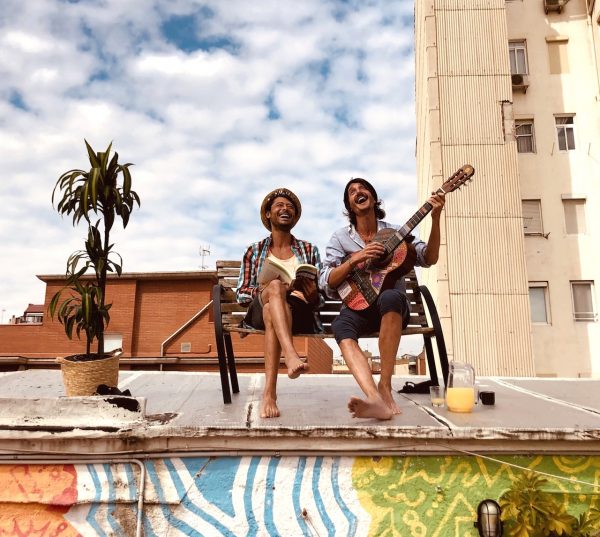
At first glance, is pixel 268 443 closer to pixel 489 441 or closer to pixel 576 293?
pixel 489 441

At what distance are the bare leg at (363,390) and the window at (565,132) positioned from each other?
15687 millimetres

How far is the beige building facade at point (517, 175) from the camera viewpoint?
13.7m

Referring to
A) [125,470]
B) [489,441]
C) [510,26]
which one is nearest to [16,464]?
[125,470]

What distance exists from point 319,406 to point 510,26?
17.4m

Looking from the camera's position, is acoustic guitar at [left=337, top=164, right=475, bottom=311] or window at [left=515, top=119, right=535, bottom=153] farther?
window at [left=515, top=119, right=535, bottom=153]

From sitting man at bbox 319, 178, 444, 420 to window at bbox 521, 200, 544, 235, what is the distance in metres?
13.4

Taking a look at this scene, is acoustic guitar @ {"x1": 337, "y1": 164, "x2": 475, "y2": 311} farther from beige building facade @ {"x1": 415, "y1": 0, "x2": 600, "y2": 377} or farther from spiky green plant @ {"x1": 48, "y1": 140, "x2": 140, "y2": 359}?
beige building facade @ {"x1": 415, "y1": 0, "x2": 600, "y2": 377}

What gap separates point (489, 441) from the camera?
7.11ft

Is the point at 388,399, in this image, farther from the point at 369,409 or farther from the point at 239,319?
the point at 239,319

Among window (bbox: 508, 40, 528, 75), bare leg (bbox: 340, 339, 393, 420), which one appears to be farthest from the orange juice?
window (bbox: 508, 40, 528, 75)

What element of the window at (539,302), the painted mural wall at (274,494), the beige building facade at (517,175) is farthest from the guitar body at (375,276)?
the window at (539,302)

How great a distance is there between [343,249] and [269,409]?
115 cm

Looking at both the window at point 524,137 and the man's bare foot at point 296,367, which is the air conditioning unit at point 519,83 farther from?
the man's bare foot at point 296,367

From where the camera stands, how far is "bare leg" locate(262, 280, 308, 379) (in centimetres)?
249
